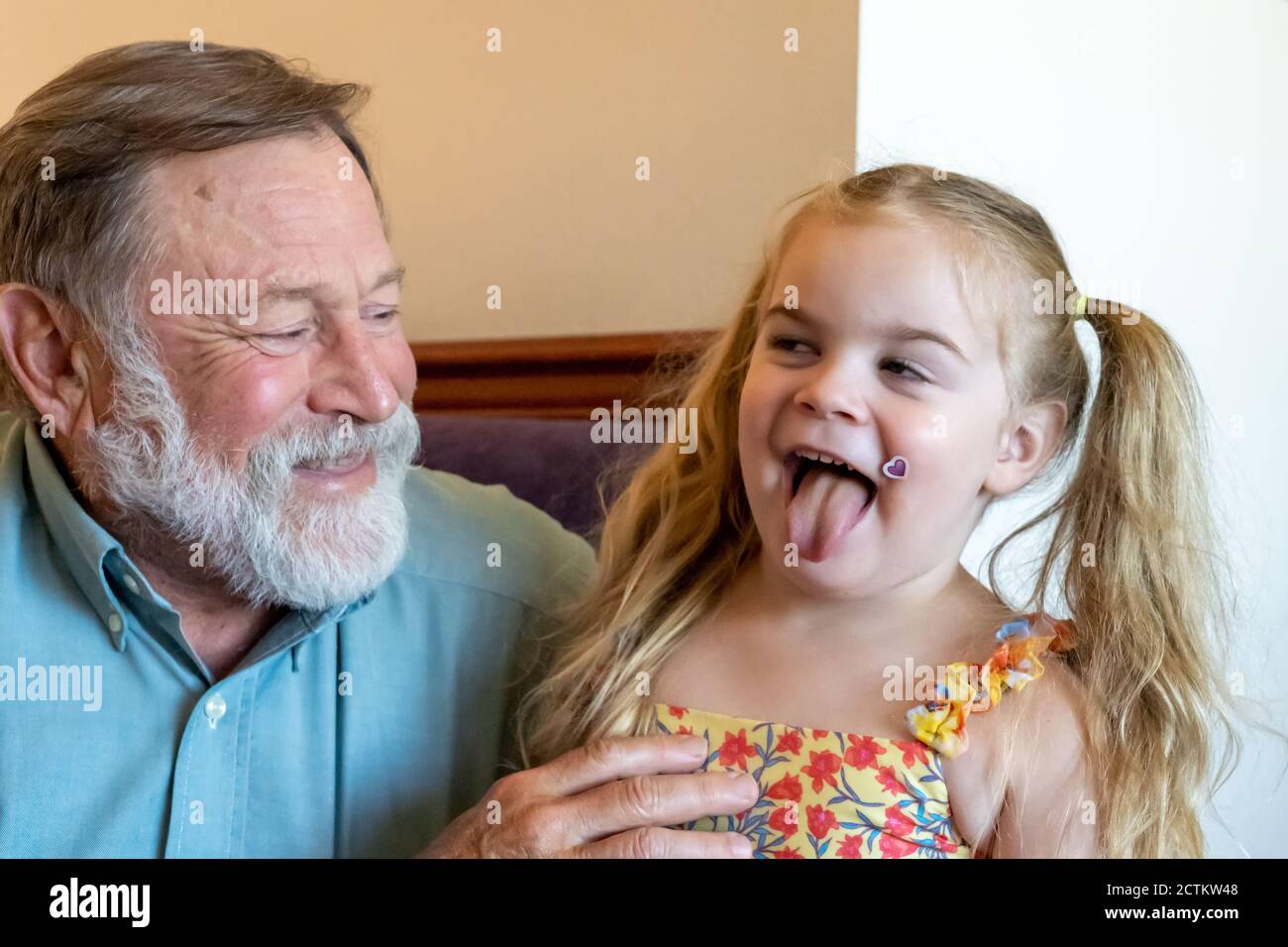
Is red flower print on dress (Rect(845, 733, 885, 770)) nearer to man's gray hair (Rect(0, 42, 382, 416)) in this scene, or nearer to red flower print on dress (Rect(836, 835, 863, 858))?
red flower print on dress (Rect(836, 835, 863, 858))

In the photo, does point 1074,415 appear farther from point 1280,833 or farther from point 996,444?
point 1280,833

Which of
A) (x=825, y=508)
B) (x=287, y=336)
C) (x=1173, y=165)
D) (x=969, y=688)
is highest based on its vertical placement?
(x=1173, y=165)

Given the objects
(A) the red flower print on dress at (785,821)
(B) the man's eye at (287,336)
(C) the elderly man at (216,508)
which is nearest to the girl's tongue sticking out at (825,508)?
(A) the red flower print on dress at (785,821)

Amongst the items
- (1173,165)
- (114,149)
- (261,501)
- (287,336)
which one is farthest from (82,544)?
(1173,165)

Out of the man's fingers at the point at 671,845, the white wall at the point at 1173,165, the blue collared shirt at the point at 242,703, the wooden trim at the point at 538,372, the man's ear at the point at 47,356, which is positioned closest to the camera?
the man's fingers at the point at 671,845

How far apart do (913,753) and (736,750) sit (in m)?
0.15

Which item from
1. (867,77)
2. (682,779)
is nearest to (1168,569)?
(682,779)

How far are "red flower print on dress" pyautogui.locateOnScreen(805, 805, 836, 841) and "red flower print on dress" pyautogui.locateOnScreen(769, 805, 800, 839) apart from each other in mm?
12

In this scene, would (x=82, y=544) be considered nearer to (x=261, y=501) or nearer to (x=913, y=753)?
(x=261, y=501)

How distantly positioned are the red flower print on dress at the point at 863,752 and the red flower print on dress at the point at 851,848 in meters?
0.06

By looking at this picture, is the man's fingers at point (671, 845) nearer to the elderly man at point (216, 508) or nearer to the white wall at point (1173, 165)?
the elderly man at point (216, 508)

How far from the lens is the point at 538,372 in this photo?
1947 millimetres

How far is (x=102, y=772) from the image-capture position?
A: 46.3 inches

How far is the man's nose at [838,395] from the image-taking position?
3.40 feet
